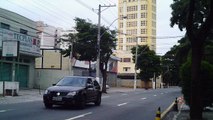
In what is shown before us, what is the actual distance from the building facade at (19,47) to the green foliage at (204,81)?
1699 centimetres

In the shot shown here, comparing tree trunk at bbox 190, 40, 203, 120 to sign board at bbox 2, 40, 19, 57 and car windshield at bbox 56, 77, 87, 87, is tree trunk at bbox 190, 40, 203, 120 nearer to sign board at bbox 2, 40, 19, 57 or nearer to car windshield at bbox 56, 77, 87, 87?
car windshield at bbox 56, 77, 87, 87

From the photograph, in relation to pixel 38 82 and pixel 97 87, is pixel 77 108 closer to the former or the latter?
pixel 97 87

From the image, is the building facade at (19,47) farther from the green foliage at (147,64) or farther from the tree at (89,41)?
the green foliage at (147,64)

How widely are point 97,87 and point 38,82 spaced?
24.5 meters

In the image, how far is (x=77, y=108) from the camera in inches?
757

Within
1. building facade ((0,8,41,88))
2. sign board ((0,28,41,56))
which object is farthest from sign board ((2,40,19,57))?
sign board ((0,28,41,56))

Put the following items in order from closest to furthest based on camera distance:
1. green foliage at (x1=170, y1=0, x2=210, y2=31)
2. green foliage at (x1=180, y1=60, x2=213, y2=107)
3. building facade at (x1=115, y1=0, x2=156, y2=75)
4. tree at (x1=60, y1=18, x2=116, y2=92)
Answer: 1. green foliage at (x1=180, y1=60, x2=213, y2=107)
2. green foliage at (x1=170, y1=0, x2=210, y2=31)
3. tree at (x1=60, y1=18, x2=116, y2=92)
4. building facade at (x1=115, y1=0, x2=156, y2=75)

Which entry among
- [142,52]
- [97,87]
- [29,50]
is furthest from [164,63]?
[97,87]

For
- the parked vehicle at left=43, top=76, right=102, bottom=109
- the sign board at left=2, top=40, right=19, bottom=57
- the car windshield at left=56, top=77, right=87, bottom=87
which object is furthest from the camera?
the sign board at left=2, top=40, right=19, bottom=57

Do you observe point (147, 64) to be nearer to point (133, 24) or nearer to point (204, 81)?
point (204, 81)

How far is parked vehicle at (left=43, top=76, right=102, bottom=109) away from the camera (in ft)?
60.4

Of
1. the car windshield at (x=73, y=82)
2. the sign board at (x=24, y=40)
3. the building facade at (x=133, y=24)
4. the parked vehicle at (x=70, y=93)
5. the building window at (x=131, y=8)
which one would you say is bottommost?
the parked vehicle at (x=70, y=93)

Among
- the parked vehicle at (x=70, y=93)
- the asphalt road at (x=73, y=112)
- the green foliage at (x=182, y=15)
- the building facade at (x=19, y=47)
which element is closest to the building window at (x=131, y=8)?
the building facade at (x=19, y=47)

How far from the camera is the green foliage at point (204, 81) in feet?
57.0
